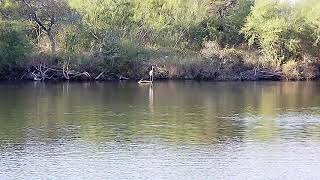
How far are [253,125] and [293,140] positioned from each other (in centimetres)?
484

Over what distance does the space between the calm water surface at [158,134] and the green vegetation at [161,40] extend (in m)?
13.5

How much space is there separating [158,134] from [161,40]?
1566 inches

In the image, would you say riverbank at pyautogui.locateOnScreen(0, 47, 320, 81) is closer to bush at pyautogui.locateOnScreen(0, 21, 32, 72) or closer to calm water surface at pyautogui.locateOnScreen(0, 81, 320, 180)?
bush at pyautogui.locateOnScreen(0, 21, 32, 72)

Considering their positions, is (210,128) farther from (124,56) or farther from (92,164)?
(124,56)

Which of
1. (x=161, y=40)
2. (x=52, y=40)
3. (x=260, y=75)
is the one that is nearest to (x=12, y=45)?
(x=52, y=40)

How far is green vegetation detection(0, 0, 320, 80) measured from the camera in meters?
65.1

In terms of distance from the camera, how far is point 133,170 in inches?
952

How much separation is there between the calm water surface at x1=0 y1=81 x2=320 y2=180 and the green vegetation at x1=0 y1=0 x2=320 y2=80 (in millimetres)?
13478

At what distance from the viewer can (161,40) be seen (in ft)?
232

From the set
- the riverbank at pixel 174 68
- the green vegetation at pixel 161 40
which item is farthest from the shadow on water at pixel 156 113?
the green vegetation at pixel 161 40

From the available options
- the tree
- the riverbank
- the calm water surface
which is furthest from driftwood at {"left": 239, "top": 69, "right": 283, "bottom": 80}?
the tree

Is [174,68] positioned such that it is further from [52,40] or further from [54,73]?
[52,40]

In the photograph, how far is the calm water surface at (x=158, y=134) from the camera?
24.3 metres

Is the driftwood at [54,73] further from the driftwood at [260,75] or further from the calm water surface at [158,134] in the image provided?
the driftwood at [260,75]
